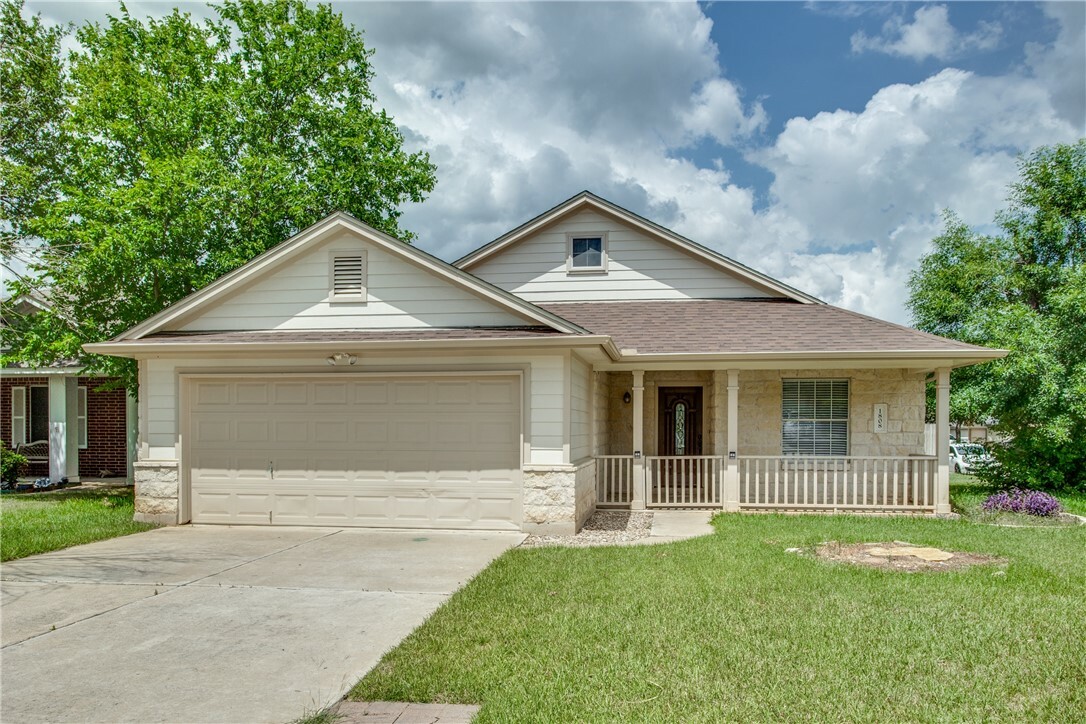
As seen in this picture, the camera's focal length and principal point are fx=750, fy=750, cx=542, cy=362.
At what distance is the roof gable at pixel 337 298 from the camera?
10.8 m

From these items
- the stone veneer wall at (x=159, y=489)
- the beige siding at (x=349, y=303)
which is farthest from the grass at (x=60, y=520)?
the beige siding at (x=349, y=303)

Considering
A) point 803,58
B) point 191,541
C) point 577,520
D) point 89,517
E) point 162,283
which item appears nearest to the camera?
point 191,541

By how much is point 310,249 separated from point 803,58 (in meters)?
9.21

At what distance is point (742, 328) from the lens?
44.1 feet

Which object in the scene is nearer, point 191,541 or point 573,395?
point 191,541

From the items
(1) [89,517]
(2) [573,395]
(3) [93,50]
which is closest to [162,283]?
(1) [89,517]

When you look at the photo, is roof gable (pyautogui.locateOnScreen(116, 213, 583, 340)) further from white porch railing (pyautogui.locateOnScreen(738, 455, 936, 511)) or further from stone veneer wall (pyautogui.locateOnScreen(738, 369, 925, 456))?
stone veneer wall (pyautogui.locateOnScreen(738, 369, 925, 456))

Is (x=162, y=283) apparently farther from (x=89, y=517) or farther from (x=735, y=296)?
(x=735, y=296)

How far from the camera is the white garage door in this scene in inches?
423

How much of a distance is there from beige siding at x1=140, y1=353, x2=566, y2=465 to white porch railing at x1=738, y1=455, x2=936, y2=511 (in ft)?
13.5

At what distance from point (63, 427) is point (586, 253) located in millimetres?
13171

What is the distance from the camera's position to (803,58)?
44.0 ft

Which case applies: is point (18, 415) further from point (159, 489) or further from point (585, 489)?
point (585, 489)

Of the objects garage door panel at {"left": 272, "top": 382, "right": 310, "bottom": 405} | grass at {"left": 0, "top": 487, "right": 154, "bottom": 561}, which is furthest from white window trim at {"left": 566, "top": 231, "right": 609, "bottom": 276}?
grass at {"left": 0, "top": 487, "right": 154, "bottom": 561}
